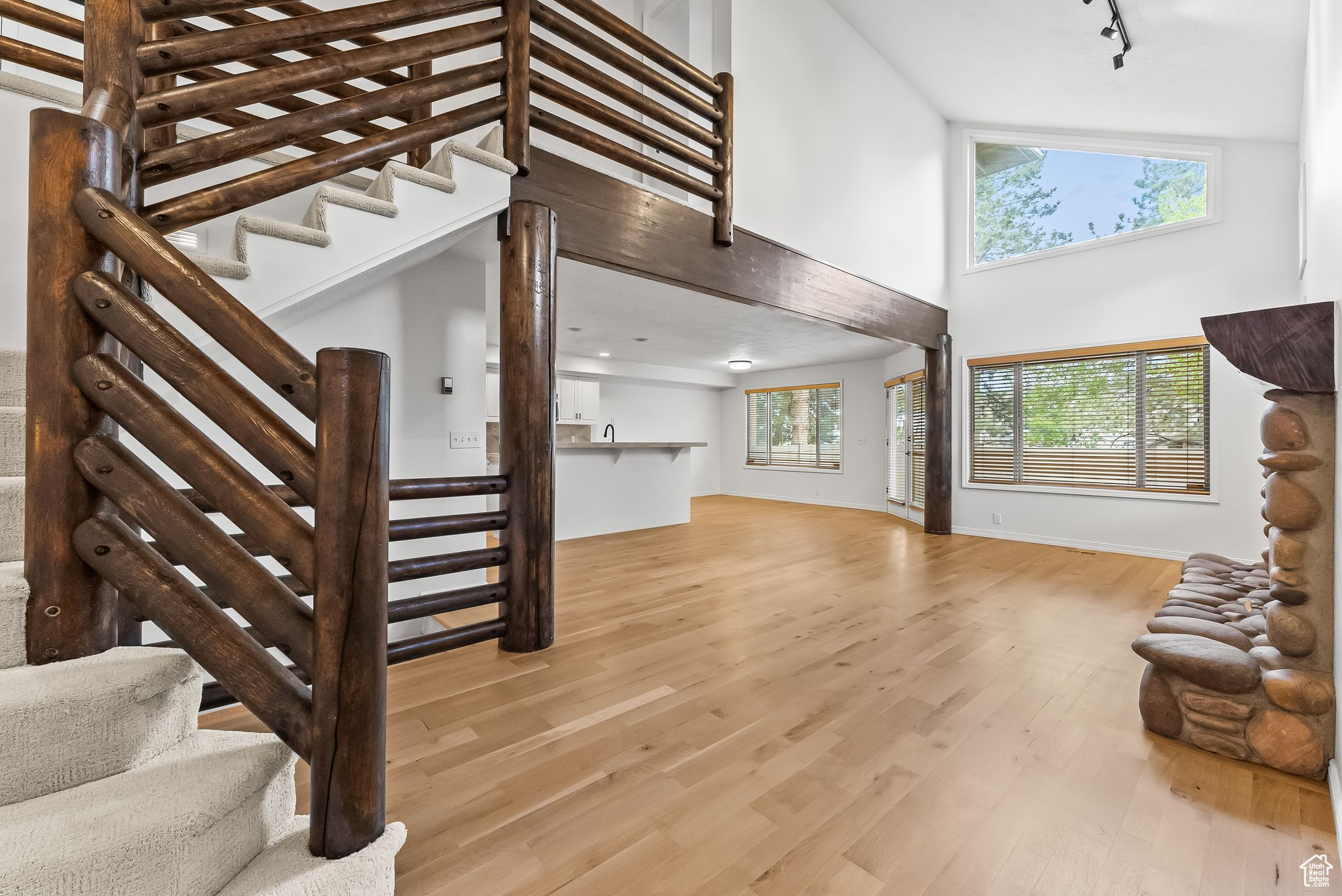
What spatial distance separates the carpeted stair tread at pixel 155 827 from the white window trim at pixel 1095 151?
7.04m

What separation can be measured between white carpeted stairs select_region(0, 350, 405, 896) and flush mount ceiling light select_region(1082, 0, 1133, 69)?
5211mm

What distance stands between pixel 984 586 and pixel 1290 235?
3810mm

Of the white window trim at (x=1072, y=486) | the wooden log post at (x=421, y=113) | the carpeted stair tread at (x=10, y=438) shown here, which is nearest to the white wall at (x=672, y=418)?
the white window trim at (x=1072, y=486)

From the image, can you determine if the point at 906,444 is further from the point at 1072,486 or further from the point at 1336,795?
the point at 1336,795

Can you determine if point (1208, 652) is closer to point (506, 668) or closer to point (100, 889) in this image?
point (506, 668)

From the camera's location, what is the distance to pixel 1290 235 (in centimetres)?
450

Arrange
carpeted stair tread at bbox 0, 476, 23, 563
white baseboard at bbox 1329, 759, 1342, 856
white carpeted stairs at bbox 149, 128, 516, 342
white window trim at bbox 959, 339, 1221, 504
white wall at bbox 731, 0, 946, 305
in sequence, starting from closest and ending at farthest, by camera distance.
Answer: carpeted stair tread at bbox 0, 476, 23, 563 < white baseboard at bbox 1329, 759, 1342, 856 < white carpeted stairs at bbox 149, 128, 516, 342 < white wall at bbox 731, 0, 946, 305 < white window trim at bbox 959, 339, 1221, 504

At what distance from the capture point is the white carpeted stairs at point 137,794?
0.85 metres

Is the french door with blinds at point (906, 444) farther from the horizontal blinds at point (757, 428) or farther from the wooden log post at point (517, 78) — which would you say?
the wooden log post at point (517, 78)

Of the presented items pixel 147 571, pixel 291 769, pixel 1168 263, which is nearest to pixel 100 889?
pixel 291 769

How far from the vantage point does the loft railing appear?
73.8 inches

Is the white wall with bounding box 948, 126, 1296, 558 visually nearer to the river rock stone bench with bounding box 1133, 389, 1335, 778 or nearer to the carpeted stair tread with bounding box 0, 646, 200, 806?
the river rock stone bench with bounding box 1133, 389, 1335, 778

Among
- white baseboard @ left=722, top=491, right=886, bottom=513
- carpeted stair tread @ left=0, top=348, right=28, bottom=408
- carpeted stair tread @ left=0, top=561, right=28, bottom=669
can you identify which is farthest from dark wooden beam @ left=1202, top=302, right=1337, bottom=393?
white baseboard @ left=722, top=491, right=886, bottom=513

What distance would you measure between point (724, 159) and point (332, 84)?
7.30ft
